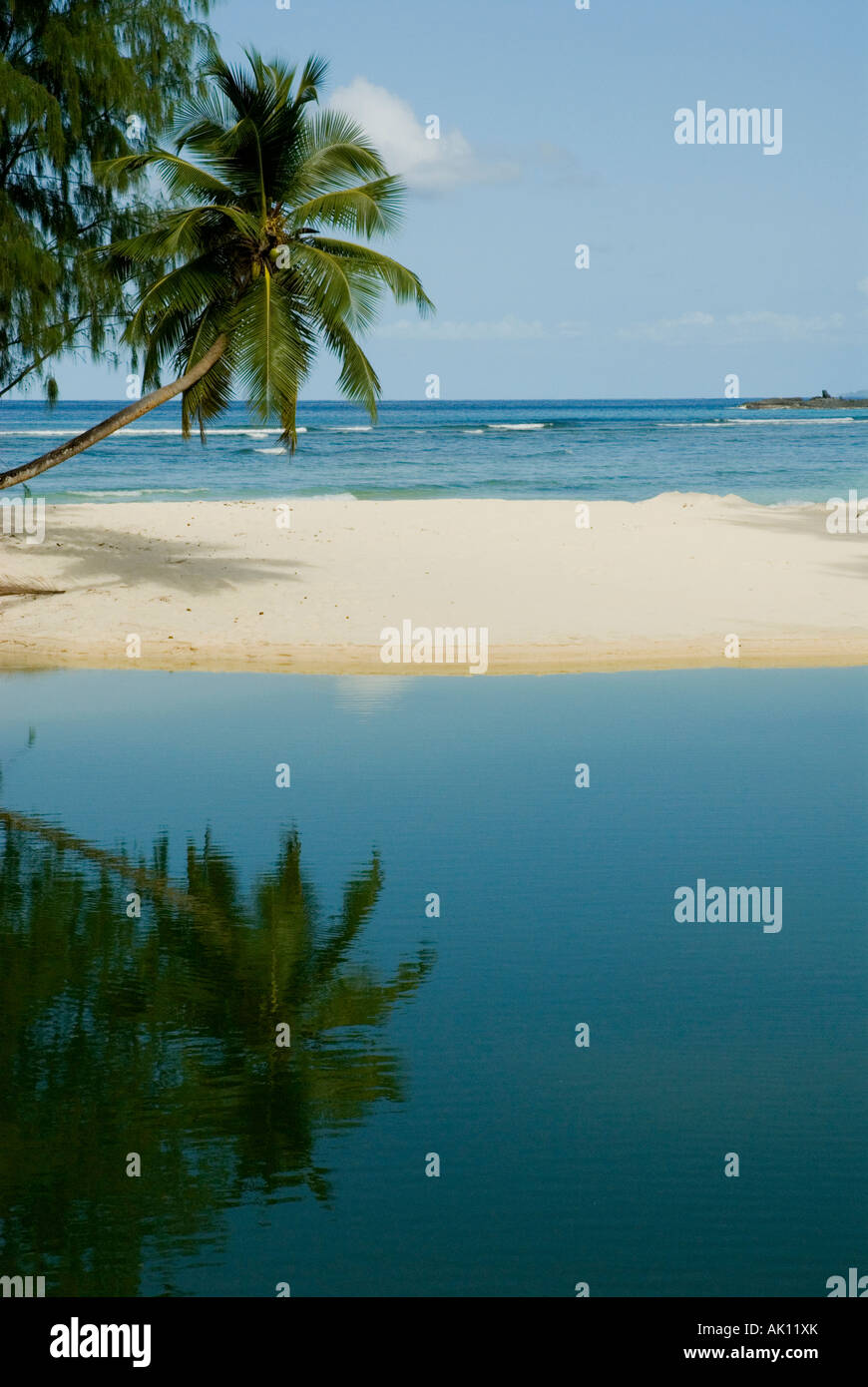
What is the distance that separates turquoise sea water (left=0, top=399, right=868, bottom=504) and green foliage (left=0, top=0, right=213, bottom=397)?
2160 cm

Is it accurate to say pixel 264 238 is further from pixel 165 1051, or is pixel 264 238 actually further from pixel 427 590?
pixel 165 1051

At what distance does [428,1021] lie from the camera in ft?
24.5

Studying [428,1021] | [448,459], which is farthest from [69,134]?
[448,459]

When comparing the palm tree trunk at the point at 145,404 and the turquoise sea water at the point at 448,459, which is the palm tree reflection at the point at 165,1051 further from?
the turquoise sea water at the point at 448,459

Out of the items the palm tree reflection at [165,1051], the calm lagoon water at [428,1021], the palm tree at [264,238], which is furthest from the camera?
the palm tree at [264,238]

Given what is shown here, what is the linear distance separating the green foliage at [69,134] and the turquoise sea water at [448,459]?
2160 centimetres

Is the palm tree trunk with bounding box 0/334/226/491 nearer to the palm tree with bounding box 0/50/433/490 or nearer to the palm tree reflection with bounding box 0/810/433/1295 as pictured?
the palm tree with bounding box 0/50/433/490

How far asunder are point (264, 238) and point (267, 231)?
0.51 feet

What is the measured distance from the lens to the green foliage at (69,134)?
20422 millimetres
